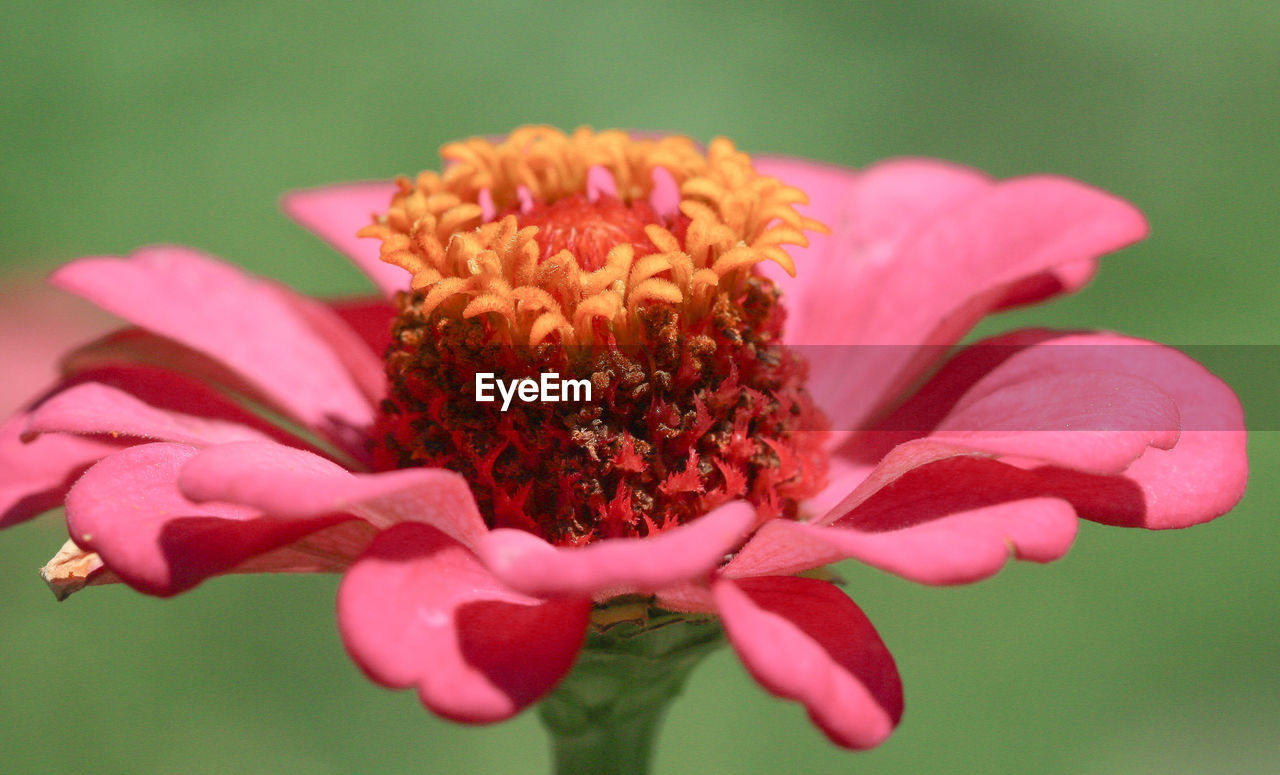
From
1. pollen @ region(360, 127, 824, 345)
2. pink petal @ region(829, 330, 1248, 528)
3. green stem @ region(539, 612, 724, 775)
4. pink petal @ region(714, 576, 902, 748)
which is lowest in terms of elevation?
green stem @ region(539, 612, 724, 775)

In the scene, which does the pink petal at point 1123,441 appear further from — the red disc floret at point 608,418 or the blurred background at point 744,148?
the blurred background at point 744,148

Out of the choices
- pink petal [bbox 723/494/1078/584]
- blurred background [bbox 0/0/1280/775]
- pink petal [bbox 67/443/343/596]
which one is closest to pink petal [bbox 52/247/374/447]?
pink petal [bbox 67/443/343/596]

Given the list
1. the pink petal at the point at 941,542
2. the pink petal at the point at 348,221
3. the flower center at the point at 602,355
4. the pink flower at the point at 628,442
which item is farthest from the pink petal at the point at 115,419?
the pink petal at the point at 941,542

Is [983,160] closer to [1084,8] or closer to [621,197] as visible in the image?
[1084,8]

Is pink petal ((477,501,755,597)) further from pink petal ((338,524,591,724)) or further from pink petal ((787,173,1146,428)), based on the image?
pink petal ((787,173,1146,428))

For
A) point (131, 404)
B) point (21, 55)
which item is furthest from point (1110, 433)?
point (21, 55)

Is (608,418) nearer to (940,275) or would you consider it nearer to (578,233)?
(578,233)
